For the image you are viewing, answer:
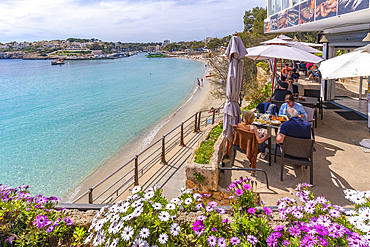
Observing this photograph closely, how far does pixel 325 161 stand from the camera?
4785 millimetres

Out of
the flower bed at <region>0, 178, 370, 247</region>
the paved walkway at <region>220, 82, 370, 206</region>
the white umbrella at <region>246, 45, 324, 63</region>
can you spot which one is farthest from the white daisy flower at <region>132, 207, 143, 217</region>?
the white umbrella at <region>246, 45, 324, 63</region>

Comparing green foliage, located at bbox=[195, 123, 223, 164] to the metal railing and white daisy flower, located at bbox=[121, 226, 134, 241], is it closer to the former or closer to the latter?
the metal railing

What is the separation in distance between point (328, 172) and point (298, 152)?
40.2 inches

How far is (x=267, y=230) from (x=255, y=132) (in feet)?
8.78

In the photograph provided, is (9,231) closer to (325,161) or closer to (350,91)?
(325,161)

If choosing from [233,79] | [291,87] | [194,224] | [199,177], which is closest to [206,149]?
[199,177]

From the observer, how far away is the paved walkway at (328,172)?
152 inches

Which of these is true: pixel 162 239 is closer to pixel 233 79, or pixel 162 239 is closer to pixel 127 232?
pixel 127 232

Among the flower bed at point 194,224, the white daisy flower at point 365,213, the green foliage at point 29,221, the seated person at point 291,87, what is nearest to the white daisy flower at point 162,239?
the flower bed at point 194,224

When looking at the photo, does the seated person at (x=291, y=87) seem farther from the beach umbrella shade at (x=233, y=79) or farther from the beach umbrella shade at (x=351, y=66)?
the beach umbrella shade at (x=233, y=79)

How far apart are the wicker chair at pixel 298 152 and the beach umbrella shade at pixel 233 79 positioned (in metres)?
1.43

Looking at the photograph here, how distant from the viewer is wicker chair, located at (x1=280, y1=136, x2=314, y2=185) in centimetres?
387

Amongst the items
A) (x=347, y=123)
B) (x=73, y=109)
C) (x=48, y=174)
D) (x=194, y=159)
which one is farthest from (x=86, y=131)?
(x=347, y=123)

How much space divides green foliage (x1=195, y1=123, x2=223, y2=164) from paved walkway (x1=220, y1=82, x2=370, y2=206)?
59 centimetres
